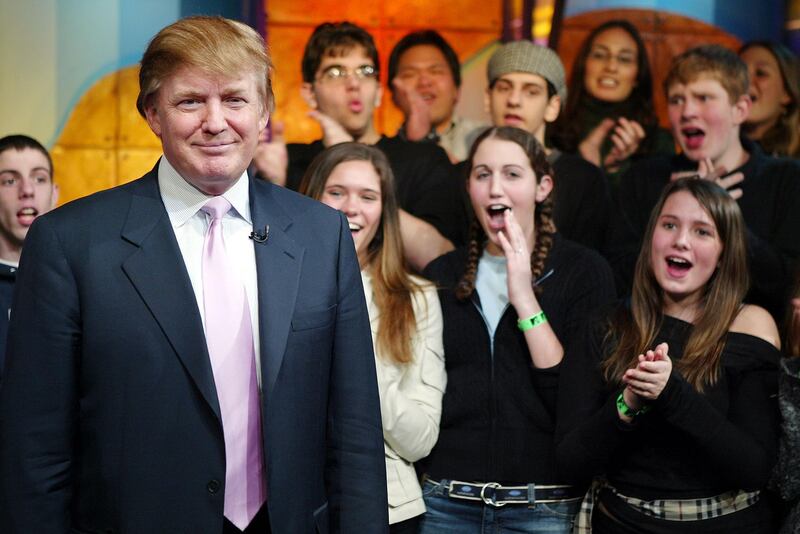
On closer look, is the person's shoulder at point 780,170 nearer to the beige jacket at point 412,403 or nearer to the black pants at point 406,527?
the beige jacket at point 412,403

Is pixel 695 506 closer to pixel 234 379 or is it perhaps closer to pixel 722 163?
pixel 234 379

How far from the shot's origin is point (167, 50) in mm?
1920

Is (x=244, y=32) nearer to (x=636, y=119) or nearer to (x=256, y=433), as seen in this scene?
(x=256, y=433)

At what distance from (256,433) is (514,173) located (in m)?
1.52

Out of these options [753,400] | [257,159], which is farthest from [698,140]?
[257,159]

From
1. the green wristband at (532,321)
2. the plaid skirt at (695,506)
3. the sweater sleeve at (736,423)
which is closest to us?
the sweater sleeve at (736,423)

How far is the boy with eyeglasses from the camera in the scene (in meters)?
3.84

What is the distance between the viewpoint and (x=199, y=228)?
79.0 inches

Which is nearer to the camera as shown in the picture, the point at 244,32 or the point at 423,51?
the point at 244,32

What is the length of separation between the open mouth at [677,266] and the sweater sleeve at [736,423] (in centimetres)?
33

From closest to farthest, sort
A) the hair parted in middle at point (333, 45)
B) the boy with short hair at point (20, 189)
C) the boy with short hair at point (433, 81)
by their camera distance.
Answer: the boy with short hair at point (20, 189)
the hair parted in middle at point (333, 45)
the boy with short hair at point (433, 81)

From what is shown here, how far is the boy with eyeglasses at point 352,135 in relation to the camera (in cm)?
384

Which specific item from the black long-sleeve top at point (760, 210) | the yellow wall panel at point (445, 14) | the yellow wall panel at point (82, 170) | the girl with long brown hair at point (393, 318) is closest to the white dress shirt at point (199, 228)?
the girl with long brown hair at point (393, 318)

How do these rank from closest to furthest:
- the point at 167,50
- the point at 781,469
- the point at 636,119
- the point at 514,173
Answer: the point at 167,50 → the point at 781,469 → the point at 514,173 → the point at 636,119
